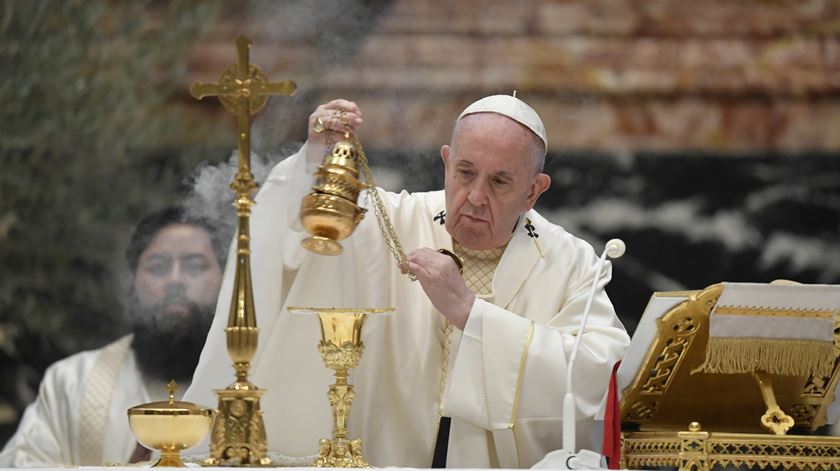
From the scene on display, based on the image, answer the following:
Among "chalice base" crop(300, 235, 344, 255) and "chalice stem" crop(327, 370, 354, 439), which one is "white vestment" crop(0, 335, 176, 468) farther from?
"chalice base" crop(300, 235, 344, 255)

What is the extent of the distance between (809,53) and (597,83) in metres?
0.97

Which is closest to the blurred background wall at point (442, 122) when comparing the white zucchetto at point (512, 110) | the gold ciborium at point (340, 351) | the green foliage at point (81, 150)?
the green foliage at point (81, 150)

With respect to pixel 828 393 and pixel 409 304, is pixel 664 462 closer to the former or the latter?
pixel 828 393

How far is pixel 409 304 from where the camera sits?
177 inches

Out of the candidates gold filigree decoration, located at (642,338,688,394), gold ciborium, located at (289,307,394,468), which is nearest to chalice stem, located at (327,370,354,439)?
gold ciborium, located at (289,307,394,468)

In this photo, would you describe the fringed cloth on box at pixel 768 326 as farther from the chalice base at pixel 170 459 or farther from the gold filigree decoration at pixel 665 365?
the chalice base at pixel 170 459

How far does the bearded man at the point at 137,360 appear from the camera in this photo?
5.88 meters

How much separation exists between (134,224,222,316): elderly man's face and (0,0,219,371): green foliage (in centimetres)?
12

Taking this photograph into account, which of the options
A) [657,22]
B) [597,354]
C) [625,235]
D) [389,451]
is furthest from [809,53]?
[389,451]

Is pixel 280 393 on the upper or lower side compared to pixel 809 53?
lower

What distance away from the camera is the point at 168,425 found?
10.8 ft

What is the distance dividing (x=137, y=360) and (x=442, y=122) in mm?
1763

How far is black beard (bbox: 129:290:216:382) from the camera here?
6.05 metres

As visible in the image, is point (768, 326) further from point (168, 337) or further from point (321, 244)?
point (168, 337)
